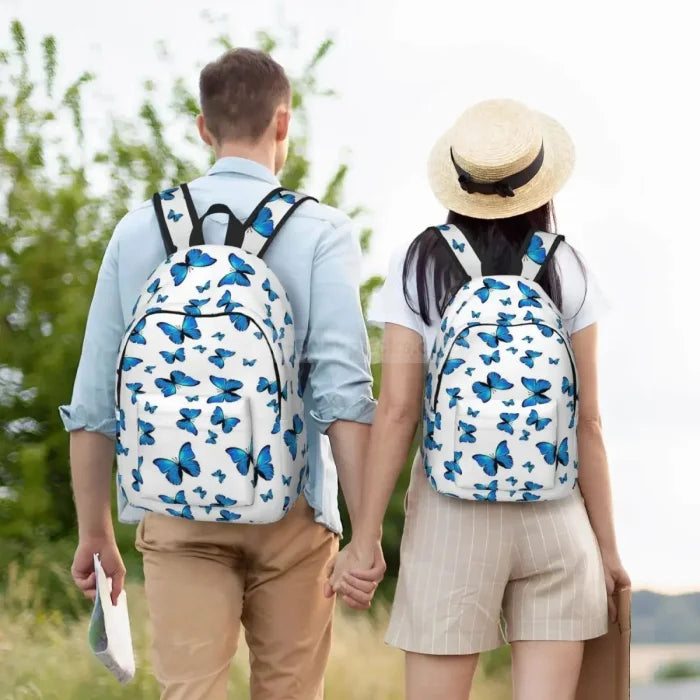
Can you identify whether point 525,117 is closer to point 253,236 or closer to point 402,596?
point 253,236

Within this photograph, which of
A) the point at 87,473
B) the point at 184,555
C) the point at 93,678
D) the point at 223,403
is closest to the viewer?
the point at 223,403

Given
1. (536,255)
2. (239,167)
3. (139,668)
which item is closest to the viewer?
(536,255)

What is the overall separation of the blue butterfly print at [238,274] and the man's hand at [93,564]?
0.72 meters

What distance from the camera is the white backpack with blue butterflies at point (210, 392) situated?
86.0 inches

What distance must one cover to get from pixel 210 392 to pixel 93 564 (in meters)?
0.64

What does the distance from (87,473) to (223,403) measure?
49cm

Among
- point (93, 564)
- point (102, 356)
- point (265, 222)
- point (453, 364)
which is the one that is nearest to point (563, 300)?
point (453, 364)

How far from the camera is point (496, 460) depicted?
7.25 feet

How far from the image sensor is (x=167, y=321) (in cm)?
220

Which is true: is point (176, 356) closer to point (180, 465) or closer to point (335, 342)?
point (180, 465)

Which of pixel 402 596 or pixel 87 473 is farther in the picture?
pixel 87 473

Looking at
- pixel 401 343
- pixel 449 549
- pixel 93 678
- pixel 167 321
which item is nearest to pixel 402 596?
pixel 449 549

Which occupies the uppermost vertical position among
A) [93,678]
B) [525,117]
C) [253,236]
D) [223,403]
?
[525,117]

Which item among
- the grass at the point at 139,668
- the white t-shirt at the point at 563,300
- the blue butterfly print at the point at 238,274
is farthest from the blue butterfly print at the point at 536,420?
the grass at the point at 139,668
